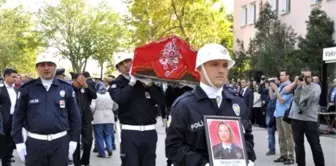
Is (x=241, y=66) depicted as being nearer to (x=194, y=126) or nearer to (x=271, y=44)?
(x=271, y=44)

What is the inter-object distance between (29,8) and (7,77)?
42.8 meters

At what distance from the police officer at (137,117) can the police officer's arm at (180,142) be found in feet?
8.85

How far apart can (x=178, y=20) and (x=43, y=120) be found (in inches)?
1178

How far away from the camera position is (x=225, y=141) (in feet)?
A: 12.0

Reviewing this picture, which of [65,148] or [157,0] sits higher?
[157,0]

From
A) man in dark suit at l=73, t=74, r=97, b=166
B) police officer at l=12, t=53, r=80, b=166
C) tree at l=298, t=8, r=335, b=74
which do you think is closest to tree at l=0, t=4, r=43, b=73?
tree at l=298, t=8, r=335, b=74

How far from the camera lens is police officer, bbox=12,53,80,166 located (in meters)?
6.09

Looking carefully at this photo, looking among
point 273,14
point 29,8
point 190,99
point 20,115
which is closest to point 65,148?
point 20,115

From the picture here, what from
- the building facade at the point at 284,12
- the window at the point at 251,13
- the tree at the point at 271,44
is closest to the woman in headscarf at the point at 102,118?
the tree at the point at 271,44

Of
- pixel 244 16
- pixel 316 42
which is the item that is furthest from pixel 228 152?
pixel 244 16

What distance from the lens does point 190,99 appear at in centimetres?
382

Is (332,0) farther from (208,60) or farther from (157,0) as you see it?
(208,60)

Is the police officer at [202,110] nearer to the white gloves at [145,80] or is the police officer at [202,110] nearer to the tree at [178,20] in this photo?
the white gloves at [145,80]

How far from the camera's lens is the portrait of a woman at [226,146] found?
3.61m
